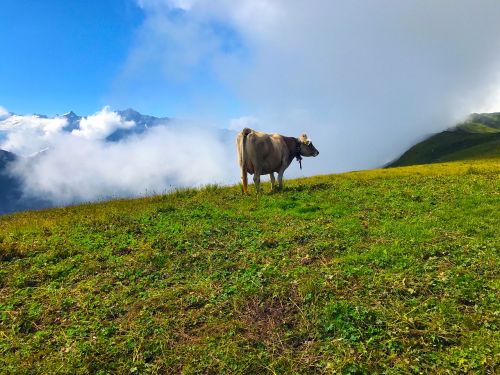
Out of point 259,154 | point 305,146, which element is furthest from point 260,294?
point 305,146

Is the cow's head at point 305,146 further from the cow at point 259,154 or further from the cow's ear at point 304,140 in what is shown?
the cow at point 259,154

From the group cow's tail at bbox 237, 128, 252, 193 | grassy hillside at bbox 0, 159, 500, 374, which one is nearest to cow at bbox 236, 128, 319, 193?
cow's tail at bbox 237, 128, 252, 193

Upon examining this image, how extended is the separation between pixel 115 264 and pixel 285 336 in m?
6.10

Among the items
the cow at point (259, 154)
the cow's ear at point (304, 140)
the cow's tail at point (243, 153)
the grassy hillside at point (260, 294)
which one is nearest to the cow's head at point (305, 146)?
the cow's ear at point (304, 140)

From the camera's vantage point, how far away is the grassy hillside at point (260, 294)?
6711 mm

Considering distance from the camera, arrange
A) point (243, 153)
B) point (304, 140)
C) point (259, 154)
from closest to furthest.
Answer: point (243, 153) → point (259, 154) → point (304, 140)

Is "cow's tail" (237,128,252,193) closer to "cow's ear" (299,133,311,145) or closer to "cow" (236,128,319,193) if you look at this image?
"cow" (236,128,319,193)

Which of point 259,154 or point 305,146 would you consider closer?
point 259,154

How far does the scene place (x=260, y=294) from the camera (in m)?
8.70

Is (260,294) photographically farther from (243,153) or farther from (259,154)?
(259,154)

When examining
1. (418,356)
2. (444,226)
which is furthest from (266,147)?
(418,356)

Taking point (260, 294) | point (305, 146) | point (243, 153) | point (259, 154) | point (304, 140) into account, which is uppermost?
point (304, 140)

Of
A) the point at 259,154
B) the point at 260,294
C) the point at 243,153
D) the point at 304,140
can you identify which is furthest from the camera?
the point at 304,140

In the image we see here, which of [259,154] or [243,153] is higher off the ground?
[243,153]
